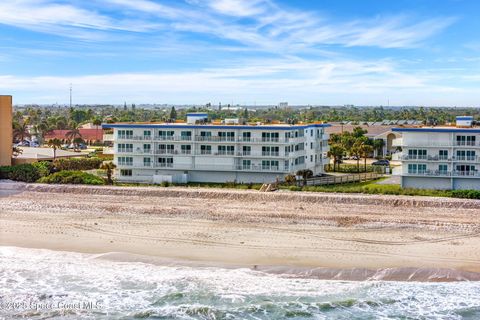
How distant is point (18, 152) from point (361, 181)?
1431 inches

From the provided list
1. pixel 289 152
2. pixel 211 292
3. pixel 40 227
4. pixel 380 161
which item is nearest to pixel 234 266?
pixel 211 292

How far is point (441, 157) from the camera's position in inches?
2060

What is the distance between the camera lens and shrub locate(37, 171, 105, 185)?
54.7 meters

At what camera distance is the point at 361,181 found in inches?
2290

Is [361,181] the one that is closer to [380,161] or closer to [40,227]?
[380,161]

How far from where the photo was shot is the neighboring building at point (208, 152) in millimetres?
56562

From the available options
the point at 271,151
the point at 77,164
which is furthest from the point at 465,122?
the point at 77,164

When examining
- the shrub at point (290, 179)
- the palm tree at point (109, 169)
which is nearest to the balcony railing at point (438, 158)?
the shrub at point (290, 179)

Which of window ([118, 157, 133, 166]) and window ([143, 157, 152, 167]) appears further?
window ([118, 157, 133, 166])

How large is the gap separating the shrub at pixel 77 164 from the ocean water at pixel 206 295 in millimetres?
30992

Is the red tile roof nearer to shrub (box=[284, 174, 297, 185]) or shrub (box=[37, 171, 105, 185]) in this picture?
shrub (box=[37, 171, 105, 185])

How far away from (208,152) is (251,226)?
1915 centimetres

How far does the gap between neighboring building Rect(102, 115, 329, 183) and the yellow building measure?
32.3ft

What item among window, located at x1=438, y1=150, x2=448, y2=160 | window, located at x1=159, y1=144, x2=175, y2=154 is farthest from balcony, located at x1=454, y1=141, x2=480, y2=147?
window, located at x1=159, y1=144, x2=175, y2=154
